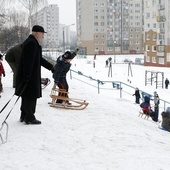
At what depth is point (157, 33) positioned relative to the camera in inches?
2190

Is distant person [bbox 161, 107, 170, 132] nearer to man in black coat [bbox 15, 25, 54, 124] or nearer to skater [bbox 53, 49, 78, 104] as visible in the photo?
skater [bbox 53, 49, 78, 104]

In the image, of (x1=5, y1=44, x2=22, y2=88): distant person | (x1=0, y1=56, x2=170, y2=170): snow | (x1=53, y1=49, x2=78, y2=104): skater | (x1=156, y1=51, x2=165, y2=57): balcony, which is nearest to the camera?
(x1=0, y1=56, x2=170, y2=170): snow

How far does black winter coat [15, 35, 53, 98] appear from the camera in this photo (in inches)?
229

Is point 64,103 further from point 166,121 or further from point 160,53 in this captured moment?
point 160,53

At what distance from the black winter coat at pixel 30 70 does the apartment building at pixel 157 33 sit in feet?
158

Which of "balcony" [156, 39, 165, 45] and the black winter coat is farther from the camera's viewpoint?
"balcony" [156, 39, 165, 45]

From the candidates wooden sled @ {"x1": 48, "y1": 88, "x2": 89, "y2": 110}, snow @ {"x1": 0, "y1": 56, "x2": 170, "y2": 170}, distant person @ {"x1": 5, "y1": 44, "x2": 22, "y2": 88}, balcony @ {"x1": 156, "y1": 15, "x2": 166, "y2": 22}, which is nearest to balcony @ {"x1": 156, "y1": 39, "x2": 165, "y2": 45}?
balcony @ {"x1": 156, "y1": 15, "x2": 166, "y2": 22}

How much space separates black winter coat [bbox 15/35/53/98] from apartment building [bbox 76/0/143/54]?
85.9 m

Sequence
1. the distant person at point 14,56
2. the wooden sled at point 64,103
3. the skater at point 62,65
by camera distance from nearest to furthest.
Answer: the distant person at point 14,56, the skater at point 62,65, the wooden sled at point 64,103

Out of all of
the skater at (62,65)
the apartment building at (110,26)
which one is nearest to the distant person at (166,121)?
the skater at (62,65)

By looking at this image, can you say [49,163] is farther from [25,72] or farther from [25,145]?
[25,72]

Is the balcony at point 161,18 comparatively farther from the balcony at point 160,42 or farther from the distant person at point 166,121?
the distant person at point 166,121

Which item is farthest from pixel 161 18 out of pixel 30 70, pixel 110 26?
pixel 30 70

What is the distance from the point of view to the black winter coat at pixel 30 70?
5.81 metres
